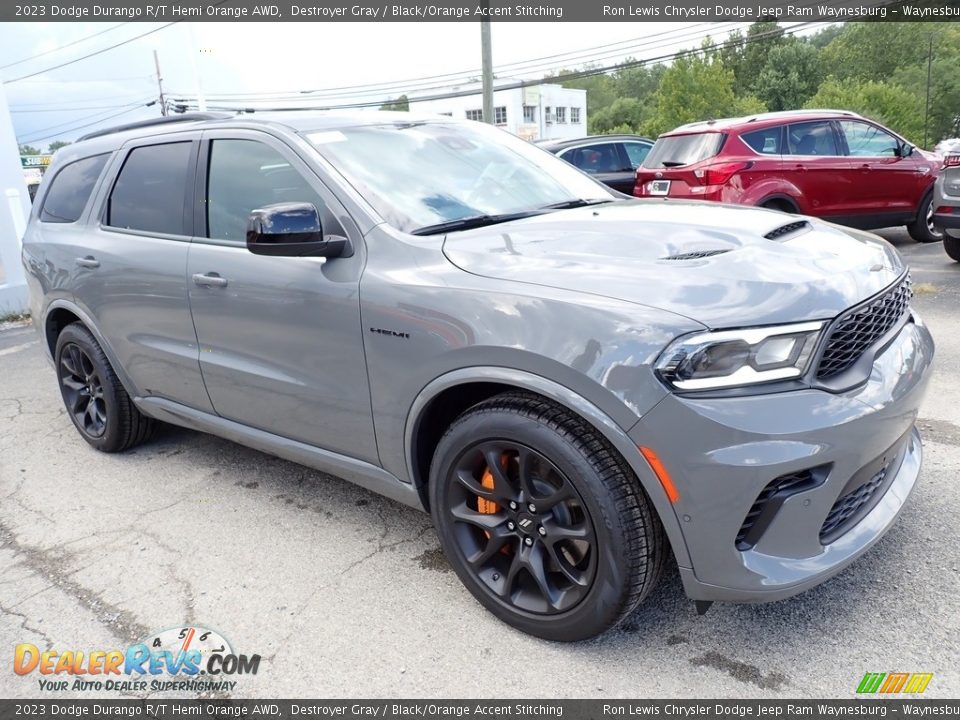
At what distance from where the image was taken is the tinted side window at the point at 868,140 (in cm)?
885

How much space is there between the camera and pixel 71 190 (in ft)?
14.5

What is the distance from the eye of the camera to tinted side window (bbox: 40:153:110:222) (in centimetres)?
424

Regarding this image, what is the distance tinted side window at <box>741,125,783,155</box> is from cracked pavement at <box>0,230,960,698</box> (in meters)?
4.98

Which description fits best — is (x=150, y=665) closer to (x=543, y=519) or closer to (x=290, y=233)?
(x=543, y=519)

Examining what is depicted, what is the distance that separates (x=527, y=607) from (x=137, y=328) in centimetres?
255

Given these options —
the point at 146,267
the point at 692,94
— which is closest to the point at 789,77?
the point at 692,94

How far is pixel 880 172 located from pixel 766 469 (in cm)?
850

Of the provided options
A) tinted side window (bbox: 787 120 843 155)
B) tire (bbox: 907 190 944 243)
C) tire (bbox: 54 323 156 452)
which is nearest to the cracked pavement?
tire (bbox: 54 323 156 452)

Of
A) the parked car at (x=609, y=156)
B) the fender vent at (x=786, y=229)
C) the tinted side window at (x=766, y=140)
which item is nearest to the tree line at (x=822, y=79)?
the parked car at (x=609, y=156)

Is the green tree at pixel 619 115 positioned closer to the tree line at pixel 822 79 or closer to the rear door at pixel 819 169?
the tree line at pixel 822 79

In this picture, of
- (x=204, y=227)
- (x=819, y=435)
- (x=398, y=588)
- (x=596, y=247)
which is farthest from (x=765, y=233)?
(x=204, y=227)

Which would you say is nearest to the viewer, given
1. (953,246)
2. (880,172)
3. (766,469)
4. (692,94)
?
(766,469)

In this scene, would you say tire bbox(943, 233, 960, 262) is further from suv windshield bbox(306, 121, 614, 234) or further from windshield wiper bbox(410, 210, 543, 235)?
windshield wiper bbox(410, 210, 543, 235)

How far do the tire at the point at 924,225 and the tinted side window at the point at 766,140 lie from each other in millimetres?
2413
